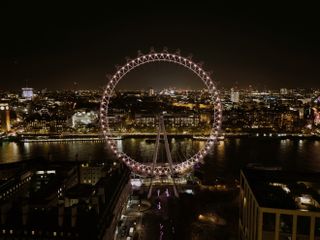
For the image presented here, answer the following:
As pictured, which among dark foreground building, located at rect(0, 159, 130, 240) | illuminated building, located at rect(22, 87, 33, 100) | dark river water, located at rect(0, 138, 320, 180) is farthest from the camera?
illuminated building, located at rect(22, 87, 33, 100)

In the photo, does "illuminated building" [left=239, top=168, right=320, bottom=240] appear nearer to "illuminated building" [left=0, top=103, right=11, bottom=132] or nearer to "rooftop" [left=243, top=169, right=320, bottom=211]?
"rooftop" [left=243, top=169, right=320, bottom=211]

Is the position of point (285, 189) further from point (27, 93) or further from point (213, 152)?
point (27, 93)

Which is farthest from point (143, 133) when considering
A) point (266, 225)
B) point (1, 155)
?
point (266, 225)

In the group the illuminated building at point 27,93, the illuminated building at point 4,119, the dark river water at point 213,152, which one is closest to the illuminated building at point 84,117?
the illuminated building at point 4,119

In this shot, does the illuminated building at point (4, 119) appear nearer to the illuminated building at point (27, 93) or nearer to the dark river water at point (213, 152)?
the dark river water at point (213, 152)

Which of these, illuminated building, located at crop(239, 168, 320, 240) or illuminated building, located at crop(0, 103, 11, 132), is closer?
illuminated building, located at crop(239, 168, 320, 240)

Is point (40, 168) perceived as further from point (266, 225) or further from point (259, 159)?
point (259, 159)

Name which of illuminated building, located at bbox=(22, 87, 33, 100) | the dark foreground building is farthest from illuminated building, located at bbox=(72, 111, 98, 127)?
illuminated building, located at bbox=(22, 87, 33, 100)
